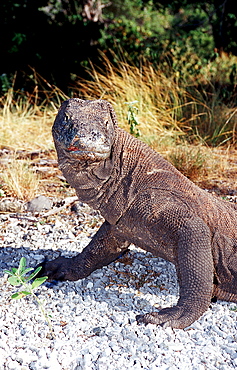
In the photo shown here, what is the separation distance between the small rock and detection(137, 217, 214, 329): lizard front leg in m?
2.33

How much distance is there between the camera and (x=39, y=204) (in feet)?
16.5

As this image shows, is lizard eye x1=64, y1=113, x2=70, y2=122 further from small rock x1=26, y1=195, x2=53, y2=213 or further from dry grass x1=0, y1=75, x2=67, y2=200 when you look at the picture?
dry grass x1=0, y1=75, x2=67, y2=200

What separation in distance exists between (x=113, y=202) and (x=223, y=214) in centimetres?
74

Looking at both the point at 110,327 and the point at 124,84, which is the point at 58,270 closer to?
the point at 110,327

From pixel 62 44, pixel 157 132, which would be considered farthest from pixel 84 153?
pixel 62 44

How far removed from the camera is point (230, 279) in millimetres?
3166

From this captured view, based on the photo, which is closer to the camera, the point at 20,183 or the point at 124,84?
the point at 20,183

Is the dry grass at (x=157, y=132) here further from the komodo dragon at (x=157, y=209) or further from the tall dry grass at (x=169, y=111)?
the komodo dragon at (x=157, y=209)

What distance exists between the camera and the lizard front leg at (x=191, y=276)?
286 cm

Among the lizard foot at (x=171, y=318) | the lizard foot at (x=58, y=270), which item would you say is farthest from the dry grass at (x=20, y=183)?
the lizard foot at (x=171, y=318)

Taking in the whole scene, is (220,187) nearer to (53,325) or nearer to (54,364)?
(53,325)

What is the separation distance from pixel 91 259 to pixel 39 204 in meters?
1.64

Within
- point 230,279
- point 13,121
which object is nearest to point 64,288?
point 230,279

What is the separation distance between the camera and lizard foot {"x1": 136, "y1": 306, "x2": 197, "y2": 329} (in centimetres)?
286
